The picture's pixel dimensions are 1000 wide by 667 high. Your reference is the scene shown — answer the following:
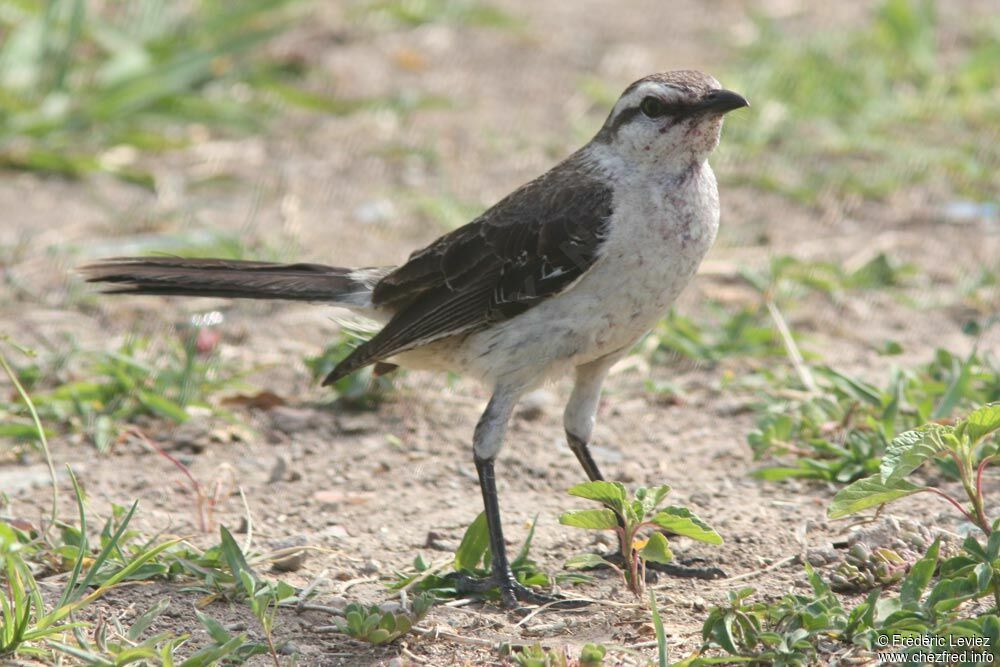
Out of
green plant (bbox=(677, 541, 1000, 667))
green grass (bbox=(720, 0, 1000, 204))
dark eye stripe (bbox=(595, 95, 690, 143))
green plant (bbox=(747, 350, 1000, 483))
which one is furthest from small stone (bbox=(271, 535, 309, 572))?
green grass (bbox=(720, 0, 1000, 204))

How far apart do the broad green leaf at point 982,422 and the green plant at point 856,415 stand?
118 cm

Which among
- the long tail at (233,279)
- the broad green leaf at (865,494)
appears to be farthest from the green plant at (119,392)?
the broad green leaf at (865,494)

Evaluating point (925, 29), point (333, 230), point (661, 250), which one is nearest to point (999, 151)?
point (925, 29)

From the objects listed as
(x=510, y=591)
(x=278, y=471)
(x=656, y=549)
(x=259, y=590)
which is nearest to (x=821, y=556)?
(x=656, y=549)

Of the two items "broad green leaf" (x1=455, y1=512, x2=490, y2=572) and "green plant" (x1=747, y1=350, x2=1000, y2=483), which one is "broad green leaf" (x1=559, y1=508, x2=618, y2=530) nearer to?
"broad green leaf" (x1=455, y1=512, x2=490, y2=572)

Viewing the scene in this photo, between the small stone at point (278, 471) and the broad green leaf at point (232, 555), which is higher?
the broad green leaf at point (232, 555)

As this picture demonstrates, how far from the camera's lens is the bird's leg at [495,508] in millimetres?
4320

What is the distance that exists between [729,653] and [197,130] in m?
6.69

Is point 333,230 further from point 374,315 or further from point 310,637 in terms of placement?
point 310,637

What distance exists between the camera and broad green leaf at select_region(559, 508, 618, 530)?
12.9 ft

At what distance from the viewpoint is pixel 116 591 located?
4.18 metres

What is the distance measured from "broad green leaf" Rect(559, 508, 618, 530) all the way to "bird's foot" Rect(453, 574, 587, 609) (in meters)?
0.36

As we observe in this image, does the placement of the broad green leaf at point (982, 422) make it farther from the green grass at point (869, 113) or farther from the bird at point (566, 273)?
the green grass at point (869, 113)

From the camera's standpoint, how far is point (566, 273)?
468 cm
